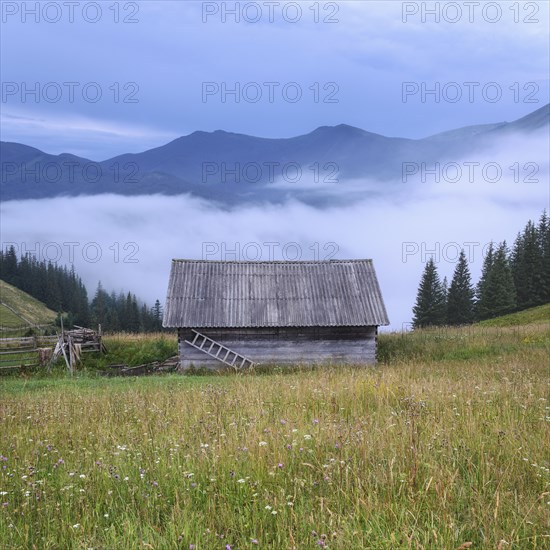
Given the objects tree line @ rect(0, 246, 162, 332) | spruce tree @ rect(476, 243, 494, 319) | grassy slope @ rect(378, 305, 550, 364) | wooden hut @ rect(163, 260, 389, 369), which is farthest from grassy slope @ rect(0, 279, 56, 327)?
grassy slope @ rect(378, 305, 550, 364)

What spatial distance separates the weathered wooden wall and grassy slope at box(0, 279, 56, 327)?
301 feet

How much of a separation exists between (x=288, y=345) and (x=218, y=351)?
3.45 metres

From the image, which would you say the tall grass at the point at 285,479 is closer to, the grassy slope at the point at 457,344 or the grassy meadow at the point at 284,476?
the grassy meadow at the point at 284,476

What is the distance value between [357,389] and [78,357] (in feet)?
69.7

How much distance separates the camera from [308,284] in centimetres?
2567

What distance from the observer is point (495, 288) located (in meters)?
67.4

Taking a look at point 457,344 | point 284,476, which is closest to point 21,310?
point 457,344

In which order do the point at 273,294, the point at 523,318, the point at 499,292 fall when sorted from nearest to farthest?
the point at 273,294 → the point at 523,318 → the point at 499,292

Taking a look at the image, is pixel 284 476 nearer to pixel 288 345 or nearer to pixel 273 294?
pixel 288 345

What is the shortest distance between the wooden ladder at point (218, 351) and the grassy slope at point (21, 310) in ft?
301

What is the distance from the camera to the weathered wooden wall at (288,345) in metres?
23.3

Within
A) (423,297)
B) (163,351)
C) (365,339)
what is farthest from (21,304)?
(365,339)

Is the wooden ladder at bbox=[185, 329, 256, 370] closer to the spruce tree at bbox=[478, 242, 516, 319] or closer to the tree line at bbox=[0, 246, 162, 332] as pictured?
the spruce tree at bbox=[478, 242, 516, 319]

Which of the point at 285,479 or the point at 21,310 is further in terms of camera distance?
the point at 21,310
